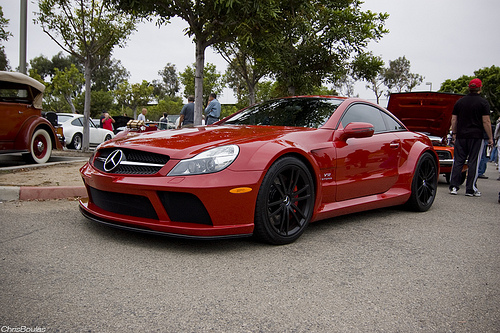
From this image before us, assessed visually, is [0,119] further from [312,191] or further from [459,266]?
[459,266]

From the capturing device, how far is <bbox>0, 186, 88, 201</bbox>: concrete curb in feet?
16.3

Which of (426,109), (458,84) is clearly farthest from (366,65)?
(458,84)

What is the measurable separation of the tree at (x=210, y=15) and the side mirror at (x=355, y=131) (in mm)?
3952

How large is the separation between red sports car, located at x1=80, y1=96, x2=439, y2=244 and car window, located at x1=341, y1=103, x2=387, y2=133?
2cm

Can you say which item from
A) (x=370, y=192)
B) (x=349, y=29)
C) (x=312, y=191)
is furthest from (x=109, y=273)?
(x=349, y=29)

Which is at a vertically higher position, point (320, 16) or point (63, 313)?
point (320, 16)

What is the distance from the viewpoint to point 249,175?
3139 mm

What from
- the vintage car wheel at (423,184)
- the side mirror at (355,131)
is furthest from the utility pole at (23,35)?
the vintage car wheel at (423,184)

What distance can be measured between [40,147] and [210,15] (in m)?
Result: 4.17

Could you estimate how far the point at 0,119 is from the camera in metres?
7.25

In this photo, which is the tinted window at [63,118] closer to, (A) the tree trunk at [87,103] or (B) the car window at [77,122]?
(B) the car window at [77,122]

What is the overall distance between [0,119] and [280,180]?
5.97 metres

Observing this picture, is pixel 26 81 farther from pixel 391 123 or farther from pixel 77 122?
pixel 77 122

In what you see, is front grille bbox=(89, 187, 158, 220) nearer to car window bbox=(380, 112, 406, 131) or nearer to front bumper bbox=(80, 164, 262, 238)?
front bumper bbox=(80, 164, 262, 238)
